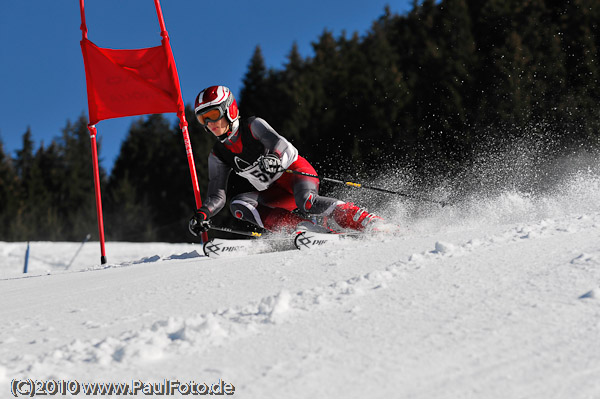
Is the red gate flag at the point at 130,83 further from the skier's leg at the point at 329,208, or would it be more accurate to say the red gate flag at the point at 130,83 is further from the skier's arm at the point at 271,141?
the skier's leg at the point at 329,208

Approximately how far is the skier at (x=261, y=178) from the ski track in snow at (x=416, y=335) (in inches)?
84.3

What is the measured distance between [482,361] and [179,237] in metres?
32.3

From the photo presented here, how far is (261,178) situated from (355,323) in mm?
3424

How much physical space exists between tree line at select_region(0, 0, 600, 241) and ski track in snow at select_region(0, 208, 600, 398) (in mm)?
15014

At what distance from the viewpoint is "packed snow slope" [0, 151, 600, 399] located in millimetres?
1810

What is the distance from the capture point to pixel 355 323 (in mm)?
2309

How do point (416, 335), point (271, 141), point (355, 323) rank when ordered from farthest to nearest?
point (271, 141), point (355, 323), point (416, 335)

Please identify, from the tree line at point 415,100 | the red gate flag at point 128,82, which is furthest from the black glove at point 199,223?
the tree line at point 415,100

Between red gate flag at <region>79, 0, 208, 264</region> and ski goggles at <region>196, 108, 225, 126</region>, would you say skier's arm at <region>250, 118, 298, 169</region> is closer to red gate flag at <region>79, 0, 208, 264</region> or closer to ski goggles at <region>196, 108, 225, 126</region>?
ski goggles at <region>196, 108, 225, 126</region>

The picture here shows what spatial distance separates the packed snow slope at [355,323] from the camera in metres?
1.81

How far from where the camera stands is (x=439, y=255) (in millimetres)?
3301

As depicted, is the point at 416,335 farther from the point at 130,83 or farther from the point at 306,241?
the point at 130,83

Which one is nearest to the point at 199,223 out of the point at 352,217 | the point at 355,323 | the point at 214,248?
the point at 214,248

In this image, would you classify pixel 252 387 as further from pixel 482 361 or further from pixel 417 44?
pixel 417 44
